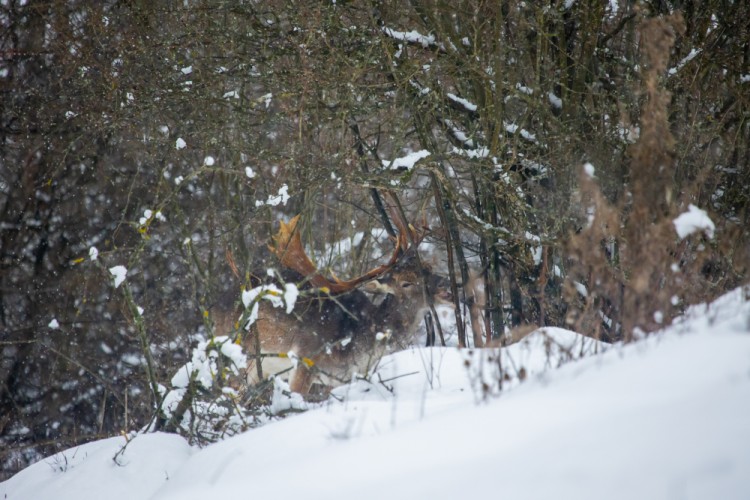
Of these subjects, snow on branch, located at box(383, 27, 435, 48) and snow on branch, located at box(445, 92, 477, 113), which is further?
snow on branch, located at box(445, 92, 477, 113)

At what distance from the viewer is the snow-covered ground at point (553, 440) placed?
201cm

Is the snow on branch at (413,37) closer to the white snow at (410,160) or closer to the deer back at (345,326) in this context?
the white snow at (410,160)

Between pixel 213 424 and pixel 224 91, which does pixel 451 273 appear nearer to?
pixel 224 91

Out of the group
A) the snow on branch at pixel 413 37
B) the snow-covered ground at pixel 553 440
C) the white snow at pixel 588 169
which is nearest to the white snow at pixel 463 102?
the snow on branch at pixel 413 37

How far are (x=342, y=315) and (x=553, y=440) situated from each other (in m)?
5.05

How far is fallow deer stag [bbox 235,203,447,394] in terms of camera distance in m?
6.98

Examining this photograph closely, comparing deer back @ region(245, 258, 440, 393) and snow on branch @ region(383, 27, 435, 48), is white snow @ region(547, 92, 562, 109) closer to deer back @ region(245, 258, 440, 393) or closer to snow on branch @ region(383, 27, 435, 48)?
snow on branch @ region(383, 27, 435, 48)

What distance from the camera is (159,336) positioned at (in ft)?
31.4

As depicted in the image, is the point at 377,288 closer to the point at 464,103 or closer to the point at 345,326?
the point at 345,326

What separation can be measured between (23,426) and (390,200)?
579 cm

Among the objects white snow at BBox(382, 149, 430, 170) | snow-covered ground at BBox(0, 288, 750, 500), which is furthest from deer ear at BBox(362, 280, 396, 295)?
snow-covered ground at BBox(0, 288, 750, 500)

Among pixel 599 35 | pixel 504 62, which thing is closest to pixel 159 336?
pixel 504 62

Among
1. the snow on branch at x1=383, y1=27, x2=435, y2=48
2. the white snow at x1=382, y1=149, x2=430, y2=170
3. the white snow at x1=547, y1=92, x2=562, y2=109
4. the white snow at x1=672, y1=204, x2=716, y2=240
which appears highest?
the snow on branch at x1=383, y1=27, x2=435, y2=48

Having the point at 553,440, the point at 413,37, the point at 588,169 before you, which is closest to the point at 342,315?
the point at 413,37
